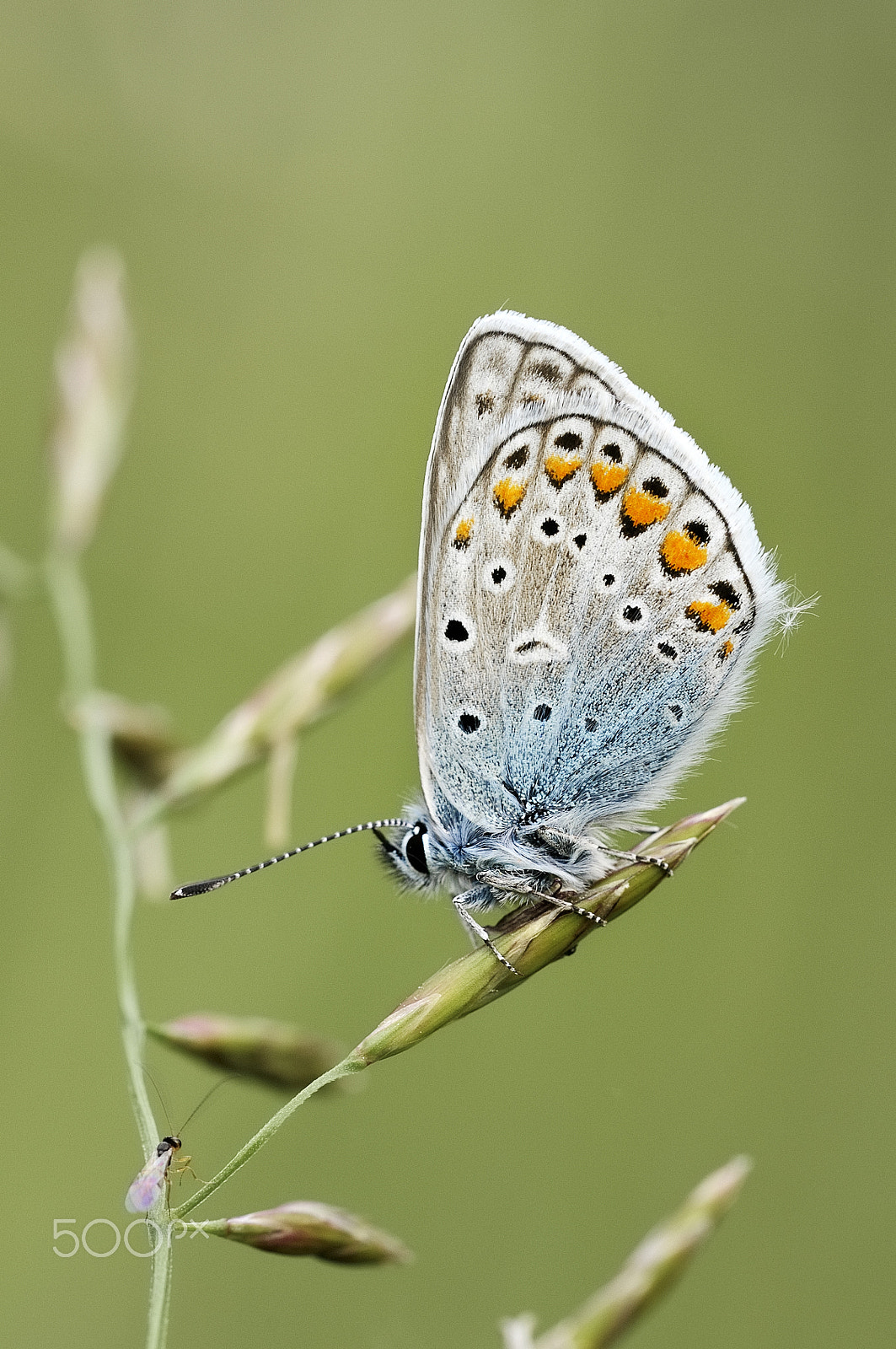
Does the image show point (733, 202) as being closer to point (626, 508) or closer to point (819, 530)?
point (819, 530)

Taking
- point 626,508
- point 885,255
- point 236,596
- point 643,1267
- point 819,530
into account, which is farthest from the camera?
point 885,255

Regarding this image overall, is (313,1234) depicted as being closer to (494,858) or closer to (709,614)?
(494,858)

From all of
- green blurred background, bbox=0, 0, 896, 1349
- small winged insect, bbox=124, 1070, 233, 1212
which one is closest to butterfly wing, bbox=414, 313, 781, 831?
green blurred background, bbox=0, 0, 896, 1349

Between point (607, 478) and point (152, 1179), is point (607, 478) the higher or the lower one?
the higher one

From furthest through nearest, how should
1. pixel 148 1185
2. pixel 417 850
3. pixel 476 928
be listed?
pixel 417 850
pixel 476 928
pixel 148 1185

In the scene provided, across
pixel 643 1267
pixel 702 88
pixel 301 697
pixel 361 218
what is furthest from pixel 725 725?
pixel 702 88

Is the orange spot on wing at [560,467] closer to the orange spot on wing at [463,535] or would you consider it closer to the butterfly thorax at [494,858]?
the orange spot on wing at [463,535]

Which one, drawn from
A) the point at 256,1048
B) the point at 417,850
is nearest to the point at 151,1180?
Answer: the point at 256,1048
